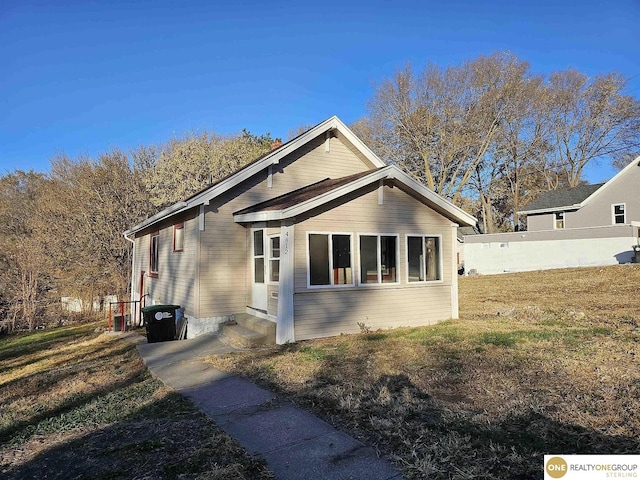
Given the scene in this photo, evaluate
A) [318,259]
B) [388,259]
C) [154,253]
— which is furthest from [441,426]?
[154,253]

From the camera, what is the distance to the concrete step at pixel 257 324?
9.18m

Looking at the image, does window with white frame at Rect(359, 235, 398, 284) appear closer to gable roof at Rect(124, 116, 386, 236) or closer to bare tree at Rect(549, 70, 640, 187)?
gable roof at Rect(124, 116, 386, 236)

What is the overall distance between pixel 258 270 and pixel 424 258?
4.24 metres

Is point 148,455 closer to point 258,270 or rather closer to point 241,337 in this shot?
point 241,337

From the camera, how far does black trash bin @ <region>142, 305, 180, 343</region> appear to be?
10.8m

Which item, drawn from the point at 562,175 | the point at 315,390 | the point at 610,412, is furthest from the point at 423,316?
the point at 562,175

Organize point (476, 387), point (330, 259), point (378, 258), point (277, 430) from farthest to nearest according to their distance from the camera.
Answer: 1. point (378, 258)
2. point (330, 259)
3. point (476, 387)
4. point (277, 430)

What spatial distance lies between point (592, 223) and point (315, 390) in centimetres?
2831

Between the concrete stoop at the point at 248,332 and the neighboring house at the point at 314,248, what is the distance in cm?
21

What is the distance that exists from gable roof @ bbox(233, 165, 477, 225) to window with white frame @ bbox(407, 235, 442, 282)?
0.86m

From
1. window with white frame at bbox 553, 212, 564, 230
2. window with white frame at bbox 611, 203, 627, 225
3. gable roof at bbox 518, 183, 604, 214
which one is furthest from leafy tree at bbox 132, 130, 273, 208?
window with white frame at bbox 611, 203, 627, 225

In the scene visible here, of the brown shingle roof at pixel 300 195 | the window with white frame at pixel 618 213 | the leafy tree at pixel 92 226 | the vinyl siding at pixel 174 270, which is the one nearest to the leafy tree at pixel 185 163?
the leafy tree at pixel 92 226

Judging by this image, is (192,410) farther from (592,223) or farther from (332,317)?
(592,223)

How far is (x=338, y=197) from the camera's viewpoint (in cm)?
938
